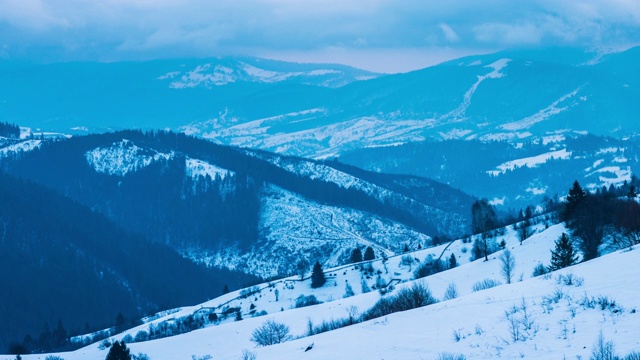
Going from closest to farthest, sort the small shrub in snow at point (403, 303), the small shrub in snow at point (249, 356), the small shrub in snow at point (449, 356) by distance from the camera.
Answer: the small shrub in snow at point (449, 356)
the small shrub in snow at point (249, 356)
the small shrub in snow at point (403, 303)

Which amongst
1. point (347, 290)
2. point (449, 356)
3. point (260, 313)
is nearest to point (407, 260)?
point (347, 290)

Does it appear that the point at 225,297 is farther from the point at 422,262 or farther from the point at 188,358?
the point at 188,358

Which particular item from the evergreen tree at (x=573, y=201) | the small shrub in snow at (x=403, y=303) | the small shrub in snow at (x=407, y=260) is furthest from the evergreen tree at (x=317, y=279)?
the small shrub in snow at (x=403, y=303)

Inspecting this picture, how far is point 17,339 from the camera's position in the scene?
164 metres

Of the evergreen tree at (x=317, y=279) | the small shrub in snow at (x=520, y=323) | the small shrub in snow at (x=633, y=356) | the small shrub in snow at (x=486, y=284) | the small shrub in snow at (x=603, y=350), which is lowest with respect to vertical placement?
the small shrub in snow at (x=633, y=356)

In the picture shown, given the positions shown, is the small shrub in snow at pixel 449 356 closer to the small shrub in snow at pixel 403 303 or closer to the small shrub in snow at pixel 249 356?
the small shrub in snow at pixel 249 356

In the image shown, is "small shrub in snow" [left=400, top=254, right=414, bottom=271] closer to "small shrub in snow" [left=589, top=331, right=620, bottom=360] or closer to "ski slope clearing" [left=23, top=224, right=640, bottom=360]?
"ski slope clearing" [left=23, top=224, right=640, bottom=360]

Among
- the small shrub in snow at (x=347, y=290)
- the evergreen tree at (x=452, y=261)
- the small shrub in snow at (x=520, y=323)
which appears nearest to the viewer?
the small shrub in snow at (x=520, y=323)

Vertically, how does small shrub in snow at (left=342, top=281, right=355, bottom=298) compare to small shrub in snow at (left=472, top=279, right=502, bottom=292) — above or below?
above

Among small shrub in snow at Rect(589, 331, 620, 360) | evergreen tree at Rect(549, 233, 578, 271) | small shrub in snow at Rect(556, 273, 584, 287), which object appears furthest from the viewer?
evergreen tree at Rect(549, 233, 578, 271)

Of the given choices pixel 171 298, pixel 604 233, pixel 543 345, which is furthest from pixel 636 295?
pixel 171 298

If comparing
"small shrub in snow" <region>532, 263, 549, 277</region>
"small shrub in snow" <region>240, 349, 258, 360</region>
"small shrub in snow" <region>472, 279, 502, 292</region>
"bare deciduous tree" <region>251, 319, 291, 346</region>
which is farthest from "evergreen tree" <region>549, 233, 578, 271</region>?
"small shrub in snow" <region>240, 349, 258, 360</region>

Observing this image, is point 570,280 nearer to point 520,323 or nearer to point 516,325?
point 520,323

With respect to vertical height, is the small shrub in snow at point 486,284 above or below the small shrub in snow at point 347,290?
below
